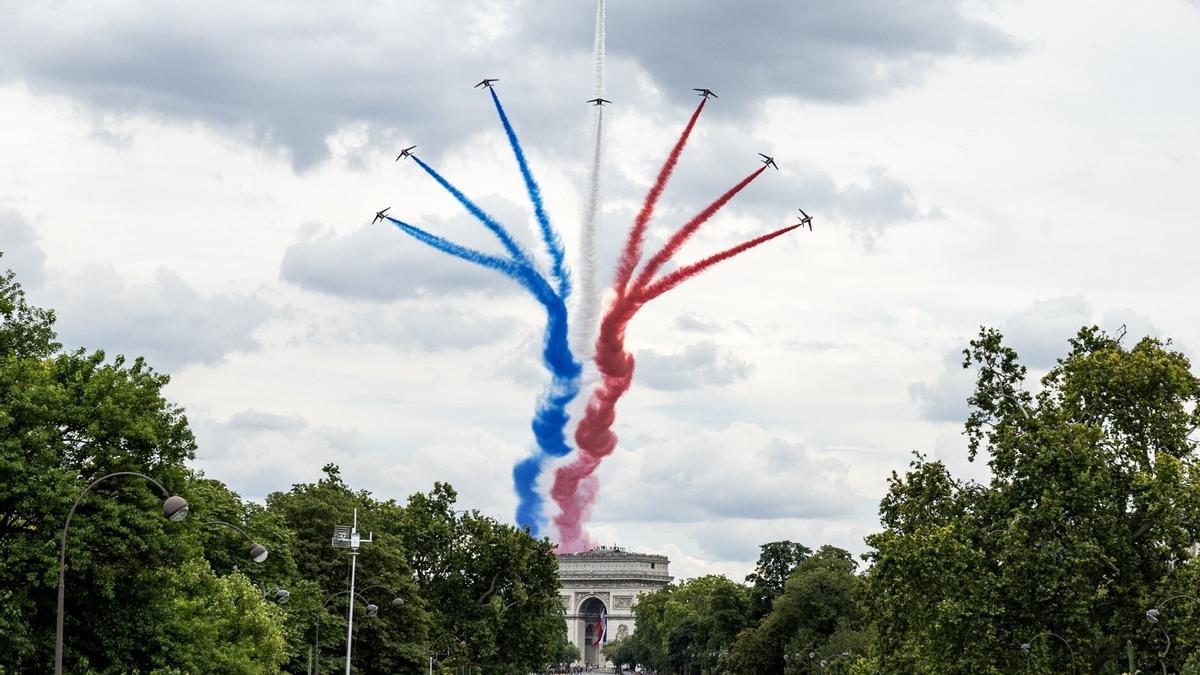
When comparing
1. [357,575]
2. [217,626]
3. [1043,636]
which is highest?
[357,575]

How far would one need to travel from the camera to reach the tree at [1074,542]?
2405 inches

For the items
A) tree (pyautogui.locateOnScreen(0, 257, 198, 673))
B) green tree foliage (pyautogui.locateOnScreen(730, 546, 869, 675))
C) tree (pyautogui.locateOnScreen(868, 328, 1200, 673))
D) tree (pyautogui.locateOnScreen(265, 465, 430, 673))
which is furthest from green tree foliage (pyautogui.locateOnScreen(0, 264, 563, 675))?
Answer: green tree foliage (pyautogui.locateOnScreen(730, 546, 869, 675))

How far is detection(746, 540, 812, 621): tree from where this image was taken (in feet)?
525

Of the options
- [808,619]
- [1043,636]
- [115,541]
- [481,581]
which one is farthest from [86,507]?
[808,619]

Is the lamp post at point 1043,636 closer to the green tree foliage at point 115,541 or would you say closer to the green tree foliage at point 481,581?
the green tree foliage at point 115,541

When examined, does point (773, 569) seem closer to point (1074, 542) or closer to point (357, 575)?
point (357, 575)

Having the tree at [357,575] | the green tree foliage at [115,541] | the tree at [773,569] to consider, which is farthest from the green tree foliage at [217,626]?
the tree at [773,569]

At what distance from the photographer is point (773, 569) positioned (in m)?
161

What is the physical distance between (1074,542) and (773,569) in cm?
10122

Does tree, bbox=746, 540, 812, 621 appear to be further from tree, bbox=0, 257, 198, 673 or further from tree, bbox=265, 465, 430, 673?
tree, bbox=0, 257, 198, 673

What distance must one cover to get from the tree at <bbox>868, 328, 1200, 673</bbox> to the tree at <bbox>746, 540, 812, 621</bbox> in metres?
92.5

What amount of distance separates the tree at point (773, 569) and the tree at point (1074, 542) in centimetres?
9250

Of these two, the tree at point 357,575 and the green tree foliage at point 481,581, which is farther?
the green tree foliage at point 481,581

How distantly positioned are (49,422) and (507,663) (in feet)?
242
